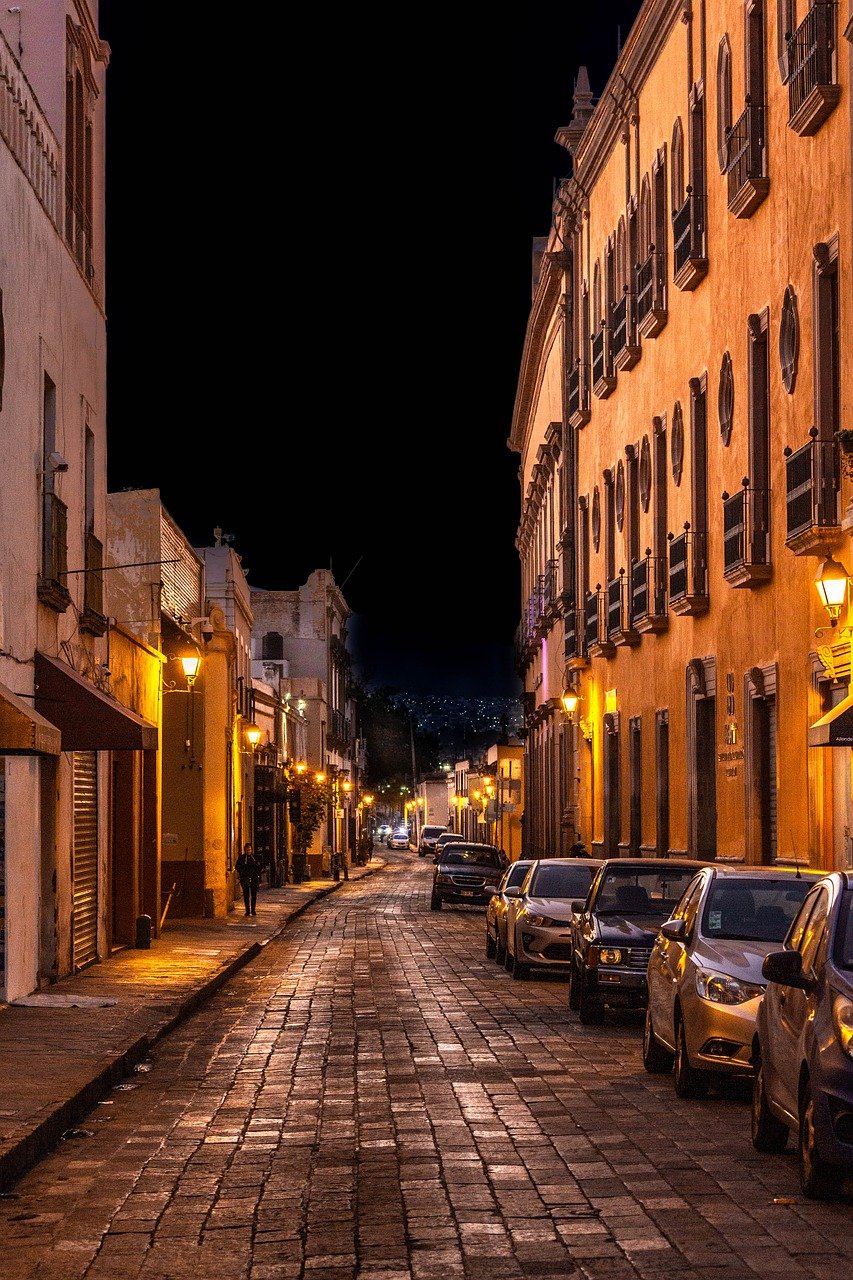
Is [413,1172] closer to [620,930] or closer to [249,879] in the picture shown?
[620,930]

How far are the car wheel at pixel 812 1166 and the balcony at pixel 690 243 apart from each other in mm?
20670

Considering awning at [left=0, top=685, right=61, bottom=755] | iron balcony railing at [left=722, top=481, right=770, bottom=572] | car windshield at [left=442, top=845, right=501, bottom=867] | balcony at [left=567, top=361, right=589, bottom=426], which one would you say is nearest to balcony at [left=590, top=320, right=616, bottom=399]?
balcony at [left=567, top=361, right=589, bottom=426]

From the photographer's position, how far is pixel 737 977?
1316 cm

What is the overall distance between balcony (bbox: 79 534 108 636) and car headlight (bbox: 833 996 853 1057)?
15.8m

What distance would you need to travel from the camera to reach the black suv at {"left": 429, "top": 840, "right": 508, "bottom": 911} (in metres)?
49.7

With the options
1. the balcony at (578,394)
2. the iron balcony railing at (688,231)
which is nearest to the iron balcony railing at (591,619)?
the balcony at (578,394)

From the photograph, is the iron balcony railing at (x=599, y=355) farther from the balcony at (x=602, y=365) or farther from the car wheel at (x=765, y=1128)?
the car wheel at (x=765, y=1128)

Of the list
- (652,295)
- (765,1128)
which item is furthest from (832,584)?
(652,295)

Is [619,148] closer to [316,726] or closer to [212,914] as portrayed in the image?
[212,914]

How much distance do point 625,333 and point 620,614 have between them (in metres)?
5.20

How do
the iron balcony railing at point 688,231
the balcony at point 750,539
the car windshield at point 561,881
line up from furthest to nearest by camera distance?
1. the iron balcony railing at point 688,231
2. the car windshield at point 561,881
3. the balcony at point 750,539

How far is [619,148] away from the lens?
38.7 metres

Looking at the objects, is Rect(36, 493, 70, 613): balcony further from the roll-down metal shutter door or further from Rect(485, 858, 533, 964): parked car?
Rect(485, 858, 533, 964): parked car

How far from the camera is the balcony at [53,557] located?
69.2ft
